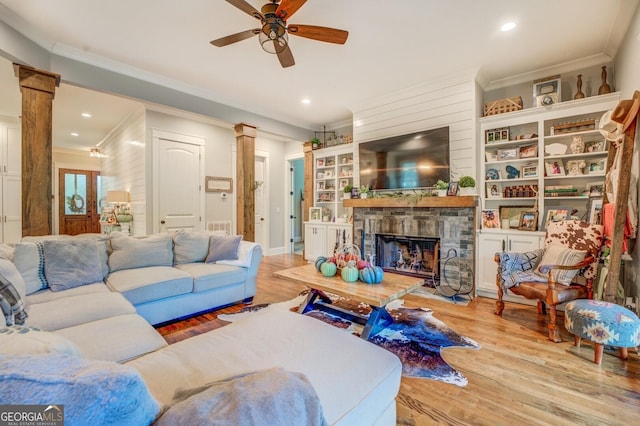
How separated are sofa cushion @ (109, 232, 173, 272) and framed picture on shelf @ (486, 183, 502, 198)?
4126mm

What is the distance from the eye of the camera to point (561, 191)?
3.28 meters

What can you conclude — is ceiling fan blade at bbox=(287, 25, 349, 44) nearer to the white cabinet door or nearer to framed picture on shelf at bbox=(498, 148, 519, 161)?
framed picture on shelf at bbox=(498, 148, 519, 161)

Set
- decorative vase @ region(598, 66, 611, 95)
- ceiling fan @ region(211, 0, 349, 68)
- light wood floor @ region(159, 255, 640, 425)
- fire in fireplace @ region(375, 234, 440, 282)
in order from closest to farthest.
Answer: light wood floor @ region(159, 255, 640, 425) < ceiling fan @ region(211, 0, 349, 68) < decorative vase @ region(598, 66, 611, 95) < fire in fireplace @ region(375, 234, 440, 282)

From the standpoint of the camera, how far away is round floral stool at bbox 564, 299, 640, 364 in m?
1.92

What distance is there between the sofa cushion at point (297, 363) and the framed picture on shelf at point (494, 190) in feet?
10.9

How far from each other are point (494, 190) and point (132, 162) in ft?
19.8

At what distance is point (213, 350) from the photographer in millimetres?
1242

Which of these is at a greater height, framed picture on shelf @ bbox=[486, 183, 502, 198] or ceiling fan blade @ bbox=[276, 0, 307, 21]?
ceiling fan blade @ bbox=[276, 0, 307, 21]

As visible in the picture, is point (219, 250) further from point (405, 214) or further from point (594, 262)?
point (594, 262)

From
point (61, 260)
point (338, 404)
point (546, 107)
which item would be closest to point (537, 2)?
point (546, 107)

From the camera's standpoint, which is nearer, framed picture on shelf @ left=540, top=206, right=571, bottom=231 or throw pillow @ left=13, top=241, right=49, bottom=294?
throw pillow @ left=13, top=241, right=49, bottom=294

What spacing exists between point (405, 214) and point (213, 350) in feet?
11.2

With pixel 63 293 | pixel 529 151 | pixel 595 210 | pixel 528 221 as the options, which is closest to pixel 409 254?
pixel 528 221

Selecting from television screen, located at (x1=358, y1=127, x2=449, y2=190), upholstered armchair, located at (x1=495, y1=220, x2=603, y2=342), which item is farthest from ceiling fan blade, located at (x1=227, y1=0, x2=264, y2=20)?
upholstered armchair, located at (x1=495, y1=220, x2=603, y2=342)
